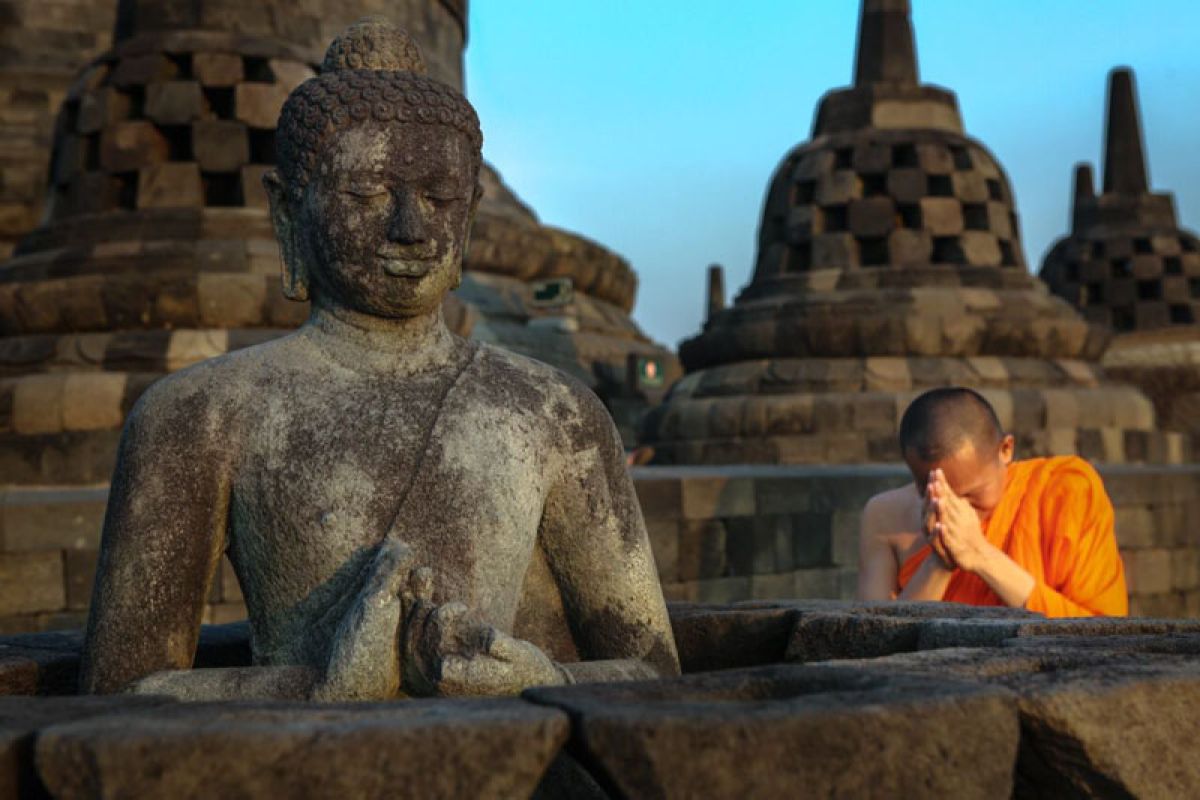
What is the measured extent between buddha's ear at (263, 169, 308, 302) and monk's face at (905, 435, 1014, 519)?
194 centimetres

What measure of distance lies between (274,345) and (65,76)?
34.9 ft

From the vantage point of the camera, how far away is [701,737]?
70.9 inches

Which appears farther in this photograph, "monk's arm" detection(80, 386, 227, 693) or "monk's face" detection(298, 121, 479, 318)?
"monk's face" detection(298, 121, 479, 318)

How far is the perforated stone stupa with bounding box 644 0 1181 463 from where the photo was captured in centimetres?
985

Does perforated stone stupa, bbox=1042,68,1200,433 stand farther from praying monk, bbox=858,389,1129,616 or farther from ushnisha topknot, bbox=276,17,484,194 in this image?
ushnisha topknot, bbox=276,17,484,194

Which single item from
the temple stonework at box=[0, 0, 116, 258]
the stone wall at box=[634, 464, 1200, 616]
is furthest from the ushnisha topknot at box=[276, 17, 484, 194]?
the temple stonework at box=[0, 0, 116, 258]

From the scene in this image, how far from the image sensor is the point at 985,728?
192 centimetres

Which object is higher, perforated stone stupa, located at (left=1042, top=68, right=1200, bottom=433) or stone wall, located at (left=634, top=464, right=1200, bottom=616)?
perforated stone stupa, located at (left=1042, top=68, right=1200, bottom=433)

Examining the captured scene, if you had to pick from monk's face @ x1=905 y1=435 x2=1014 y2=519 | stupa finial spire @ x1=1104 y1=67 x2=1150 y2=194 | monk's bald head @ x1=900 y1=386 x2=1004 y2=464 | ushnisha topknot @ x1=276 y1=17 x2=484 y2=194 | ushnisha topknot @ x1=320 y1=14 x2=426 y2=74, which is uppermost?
stupa finial spire @ x1=1104 y1=67 x2=1150 y2=194

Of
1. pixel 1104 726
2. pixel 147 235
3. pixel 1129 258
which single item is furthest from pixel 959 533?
pixel 1129 258

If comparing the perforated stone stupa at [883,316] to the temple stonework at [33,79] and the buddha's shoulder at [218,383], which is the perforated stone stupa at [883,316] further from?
the buddha's shoulder at [218,383]

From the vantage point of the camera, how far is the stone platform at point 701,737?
173 centimetres

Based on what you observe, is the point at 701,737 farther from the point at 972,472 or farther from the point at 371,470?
the point at 972,472

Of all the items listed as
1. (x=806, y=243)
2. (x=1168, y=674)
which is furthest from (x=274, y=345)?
(x=806, y=243)
